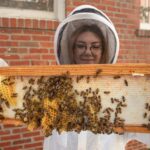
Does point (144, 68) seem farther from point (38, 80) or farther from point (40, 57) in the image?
point (40, 57)

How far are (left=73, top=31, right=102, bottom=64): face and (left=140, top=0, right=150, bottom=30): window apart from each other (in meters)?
3.71

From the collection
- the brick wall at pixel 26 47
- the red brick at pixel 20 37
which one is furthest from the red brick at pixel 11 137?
the red brick at pixel 20 37

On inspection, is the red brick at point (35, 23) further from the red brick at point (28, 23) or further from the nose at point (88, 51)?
the nose at point (88, 51)

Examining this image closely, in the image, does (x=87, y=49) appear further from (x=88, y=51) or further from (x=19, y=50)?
(x=19, y=50)

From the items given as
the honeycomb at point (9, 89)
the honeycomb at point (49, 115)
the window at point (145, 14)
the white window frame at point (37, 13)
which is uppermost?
the window at point (145, 14)

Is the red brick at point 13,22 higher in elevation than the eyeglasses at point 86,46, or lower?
higher

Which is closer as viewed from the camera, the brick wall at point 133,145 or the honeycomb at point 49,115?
the honeycomb at point 49,115

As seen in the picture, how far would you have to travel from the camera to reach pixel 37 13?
4250 mm

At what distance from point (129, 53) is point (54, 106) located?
409 centimetres

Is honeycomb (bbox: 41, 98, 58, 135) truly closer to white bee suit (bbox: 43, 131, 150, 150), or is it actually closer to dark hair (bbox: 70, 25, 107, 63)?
white bee suit (bbox: 43, 131, 150, 150)

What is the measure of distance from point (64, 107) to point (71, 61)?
2.90 ft

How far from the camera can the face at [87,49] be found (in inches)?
101

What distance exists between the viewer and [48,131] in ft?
5.69

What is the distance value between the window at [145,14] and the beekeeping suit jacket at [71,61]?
3.64m
